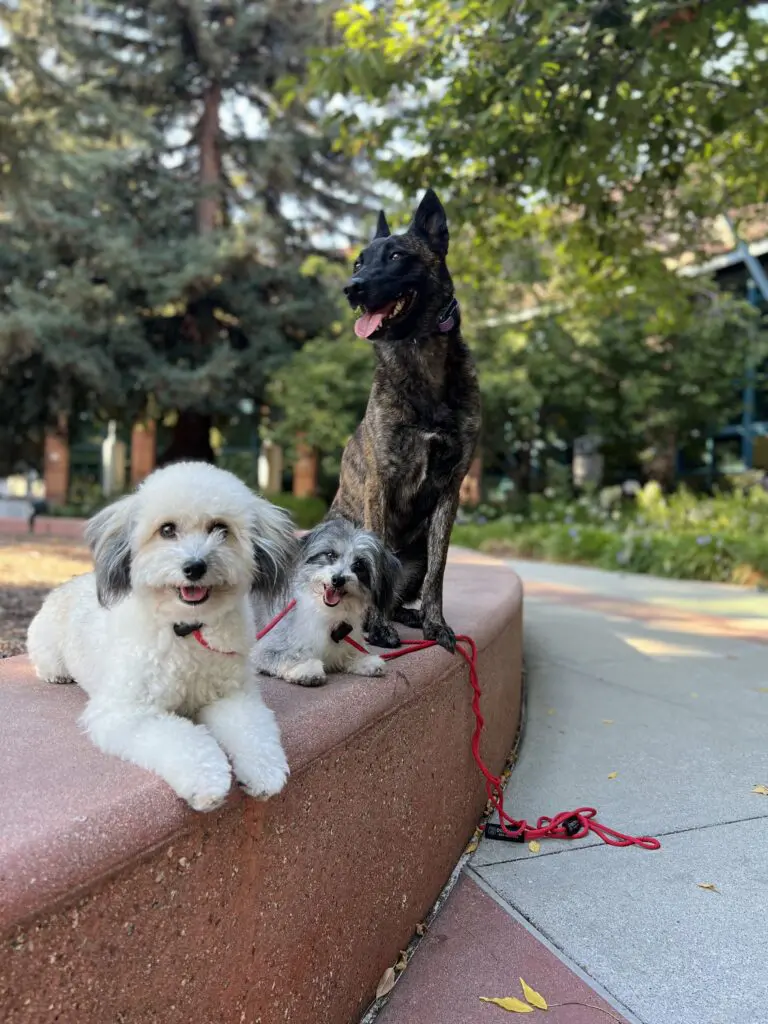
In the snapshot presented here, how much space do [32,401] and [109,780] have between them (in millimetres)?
20133

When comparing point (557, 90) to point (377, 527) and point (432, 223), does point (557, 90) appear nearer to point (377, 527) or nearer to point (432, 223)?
point (432, 223)

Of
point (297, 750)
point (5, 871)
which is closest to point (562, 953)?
point (297, 750)

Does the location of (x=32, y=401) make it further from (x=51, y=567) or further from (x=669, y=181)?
(x=669, y=181)

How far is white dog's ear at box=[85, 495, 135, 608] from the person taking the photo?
7.21ft

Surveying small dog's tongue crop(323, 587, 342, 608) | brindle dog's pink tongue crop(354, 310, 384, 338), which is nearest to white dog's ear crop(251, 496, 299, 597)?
small dog's tongue crop(323, 587, 342, 608)

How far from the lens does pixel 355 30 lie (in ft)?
25.1

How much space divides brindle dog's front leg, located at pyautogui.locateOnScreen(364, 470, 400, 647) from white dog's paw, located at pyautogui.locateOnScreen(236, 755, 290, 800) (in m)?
1.55

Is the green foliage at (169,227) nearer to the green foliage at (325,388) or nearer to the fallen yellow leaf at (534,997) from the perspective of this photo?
the green foliage at (325,388)

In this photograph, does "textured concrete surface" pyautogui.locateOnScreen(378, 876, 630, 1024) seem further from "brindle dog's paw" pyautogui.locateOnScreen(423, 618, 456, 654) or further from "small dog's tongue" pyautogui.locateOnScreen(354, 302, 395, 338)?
"small dog's tongue" pyautogui.locateOnScreen(354, 302, 395, 338)

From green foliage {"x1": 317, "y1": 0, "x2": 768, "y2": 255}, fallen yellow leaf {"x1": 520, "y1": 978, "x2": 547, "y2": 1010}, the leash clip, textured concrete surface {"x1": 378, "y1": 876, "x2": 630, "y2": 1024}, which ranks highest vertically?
green foliage {"x1": 317, "y1": 0, "x2": 768, "y2": 255}

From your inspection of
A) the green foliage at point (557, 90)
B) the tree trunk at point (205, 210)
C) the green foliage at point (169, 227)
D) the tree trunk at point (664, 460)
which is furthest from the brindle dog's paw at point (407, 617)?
the tree trunk at point (664, 460)

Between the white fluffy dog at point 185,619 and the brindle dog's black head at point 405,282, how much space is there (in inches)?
49.1

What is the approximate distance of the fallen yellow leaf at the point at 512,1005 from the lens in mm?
2357

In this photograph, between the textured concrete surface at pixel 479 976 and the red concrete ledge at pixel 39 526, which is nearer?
the textured concrete surface at pixel 479 976
